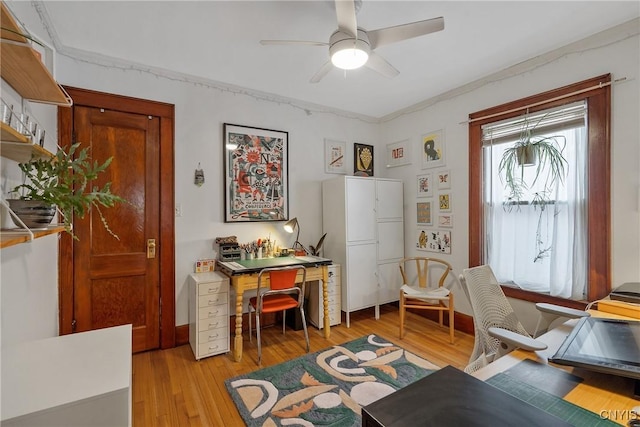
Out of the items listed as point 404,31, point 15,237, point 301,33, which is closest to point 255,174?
point 301,33

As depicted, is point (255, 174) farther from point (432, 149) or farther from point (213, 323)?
point (432, 149)

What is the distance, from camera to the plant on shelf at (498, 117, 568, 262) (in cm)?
243

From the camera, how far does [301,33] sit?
2148 millimetres

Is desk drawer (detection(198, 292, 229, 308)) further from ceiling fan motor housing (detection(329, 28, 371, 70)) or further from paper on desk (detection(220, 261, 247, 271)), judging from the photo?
ceiling fan motor housing (detection(329, 28, 371, 70))

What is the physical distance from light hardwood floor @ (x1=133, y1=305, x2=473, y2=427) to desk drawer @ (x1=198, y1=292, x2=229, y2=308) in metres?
0.50

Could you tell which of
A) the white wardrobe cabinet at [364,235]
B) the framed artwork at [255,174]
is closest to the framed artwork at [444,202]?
the white wardrobe cabinet at [364,235]

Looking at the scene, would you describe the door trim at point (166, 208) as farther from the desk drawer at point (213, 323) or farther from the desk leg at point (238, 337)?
the desk leg at point (238, 337)

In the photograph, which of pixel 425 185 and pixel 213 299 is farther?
pixel 425 185

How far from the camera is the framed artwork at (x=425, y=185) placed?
3465 mm

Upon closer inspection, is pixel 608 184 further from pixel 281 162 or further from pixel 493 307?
pixel 281 162

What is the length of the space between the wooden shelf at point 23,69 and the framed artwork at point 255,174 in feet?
5.49

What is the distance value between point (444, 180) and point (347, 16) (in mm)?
2268

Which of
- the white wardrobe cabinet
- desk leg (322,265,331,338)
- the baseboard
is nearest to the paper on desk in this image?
the baseboard

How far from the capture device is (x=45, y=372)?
3.50 feet
